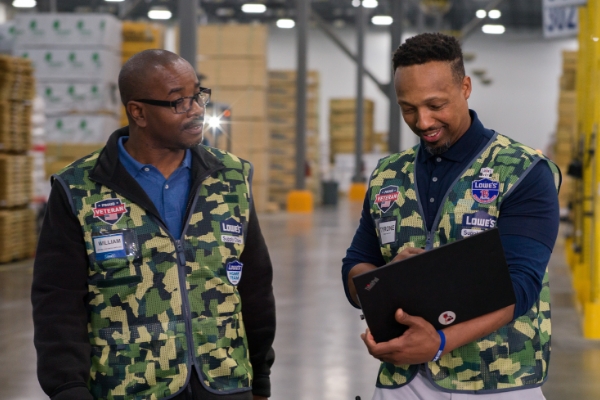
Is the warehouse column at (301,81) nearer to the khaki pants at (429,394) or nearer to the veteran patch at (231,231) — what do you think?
the veteran patch at (231,231)

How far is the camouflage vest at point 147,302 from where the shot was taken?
2264mm

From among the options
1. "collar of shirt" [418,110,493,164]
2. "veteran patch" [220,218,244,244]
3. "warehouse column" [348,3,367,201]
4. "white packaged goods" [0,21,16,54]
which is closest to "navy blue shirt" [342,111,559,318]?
"collar of shirt" [418,110,493,164]

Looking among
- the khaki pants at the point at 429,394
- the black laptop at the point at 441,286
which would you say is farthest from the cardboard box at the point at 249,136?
the black laptop at the point at 441,286

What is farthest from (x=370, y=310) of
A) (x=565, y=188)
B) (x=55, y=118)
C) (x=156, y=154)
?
(x=565, y=188)

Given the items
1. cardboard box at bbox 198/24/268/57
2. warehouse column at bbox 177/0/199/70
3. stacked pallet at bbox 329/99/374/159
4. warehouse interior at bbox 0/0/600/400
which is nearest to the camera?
warehouse interior at bbox 0/0/600/400

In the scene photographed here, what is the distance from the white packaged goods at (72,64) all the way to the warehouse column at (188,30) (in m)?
3.14

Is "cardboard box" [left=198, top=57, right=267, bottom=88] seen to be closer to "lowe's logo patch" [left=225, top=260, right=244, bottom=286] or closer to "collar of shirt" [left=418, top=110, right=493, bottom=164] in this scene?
"lowe's logo patch" [left=225, top=260, right=244, bottom=286]

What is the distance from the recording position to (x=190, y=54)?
31.2ft

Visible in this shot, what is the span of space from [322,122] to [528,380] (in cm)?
3188

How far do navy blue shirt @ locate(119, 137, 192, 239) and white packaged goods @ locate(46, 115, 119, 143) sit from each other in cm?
1058

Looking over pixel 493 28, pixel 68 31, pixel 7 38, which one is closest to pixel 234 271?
pixel 68 31

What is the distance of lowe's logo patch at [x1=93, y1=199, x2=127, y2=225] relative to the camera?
2.29 m

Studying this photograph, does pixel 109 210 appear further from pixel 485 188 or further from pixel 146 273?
pixel 485 188

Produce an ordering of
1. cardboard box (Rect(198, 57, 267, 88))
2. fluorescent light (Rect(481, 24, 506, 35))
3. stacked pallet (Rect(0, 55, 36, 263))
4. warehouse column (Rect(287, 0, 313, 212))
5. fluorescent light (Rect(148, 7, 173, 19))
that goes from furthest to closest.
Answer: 1. fluorescent light (Rect(481, 24, 506, 35))
2. fluorescent light (Rect(148, 7, 173, 19))
3. warehouse column (Rect(287, 0, 313, 212))
4. cardboard box (Rect(198, 57, 267, 88))
5. stacked pallet (Rect(0, 55, 36, 263))
